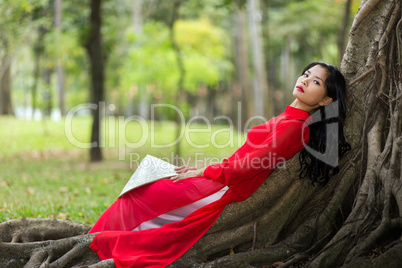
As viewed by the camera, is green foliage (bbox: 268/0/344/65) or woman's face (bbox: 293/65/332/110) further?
green foliage (bbox: 268/0/344/65)

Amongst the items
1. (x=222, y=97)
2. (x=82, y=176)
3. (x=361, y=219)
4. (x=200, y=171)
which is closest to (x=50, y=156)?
(x=82, y=176)

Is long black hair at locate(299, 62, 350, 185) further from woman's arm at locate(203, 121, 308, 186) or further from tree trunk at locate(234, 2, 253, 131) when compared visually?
tree trunk at locate(234, 2, 253, 131)

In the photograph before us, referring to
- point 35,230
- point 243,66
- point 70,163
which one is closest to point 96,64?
point 70,163

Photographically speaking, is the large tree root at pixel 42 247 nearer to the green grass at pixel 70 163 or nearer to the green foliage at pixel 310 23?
the green grass at pixel 70 163

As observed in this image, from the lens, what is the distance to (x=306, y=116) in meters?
3.05

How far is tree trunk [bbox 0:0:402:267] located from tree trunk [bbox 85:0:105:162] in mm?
6719

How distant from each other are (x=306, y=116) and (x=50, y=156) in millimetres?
9775

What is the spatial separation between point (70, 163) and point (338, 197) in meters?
8.50

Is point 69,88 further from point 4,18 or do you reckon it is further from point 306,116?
point 306,116

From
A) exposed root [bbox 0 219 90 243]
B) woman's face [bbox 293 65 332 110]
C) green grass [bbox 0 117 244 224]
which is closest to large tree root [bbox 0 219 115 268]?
exposed root [bbox 0 219 90 243]

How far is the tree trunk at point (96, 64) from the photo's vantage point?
9.34m

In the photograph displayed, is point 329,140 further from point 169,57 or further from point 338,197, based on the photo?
point 169,57

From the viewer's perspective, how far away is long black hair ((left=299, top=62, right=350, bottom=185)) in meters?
2.95

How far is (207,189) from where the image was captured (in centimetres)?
302
